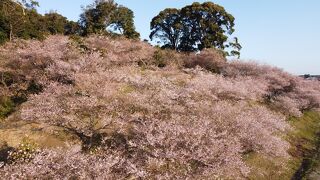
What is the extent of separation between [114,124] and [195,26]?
44.5m

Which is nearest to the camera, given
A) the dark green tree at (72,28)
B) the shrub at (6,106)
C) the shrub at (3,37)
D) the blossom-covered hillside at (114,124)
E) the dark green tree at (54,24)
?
the blossom-covered hillside at (114,124)

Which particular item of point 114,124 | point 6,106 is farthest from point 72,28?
point 114,124

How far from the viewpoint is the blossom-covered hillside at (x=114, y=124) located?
609 inches

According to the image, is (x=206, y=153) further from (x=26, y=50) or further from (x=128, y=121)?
(x=26, y=50)

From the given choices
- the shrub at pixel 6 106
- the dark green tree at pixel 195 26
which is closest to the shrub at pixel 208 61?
the dark green tree at pixel 195 26

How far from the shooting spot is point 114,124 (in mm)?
23000

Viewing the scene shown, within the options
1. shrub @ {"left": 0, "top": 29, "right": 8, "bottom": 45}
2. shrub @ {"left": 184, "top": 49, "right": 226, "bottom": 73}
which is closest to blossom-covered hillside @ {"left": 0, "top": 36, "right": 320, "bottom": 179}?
shrub @ {"left": 0, "top": 29, "right": 8, "bottom": 45}

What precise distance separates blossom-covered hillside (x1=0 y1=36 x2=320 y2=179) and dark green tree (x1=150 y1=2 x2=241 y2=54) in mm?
26603

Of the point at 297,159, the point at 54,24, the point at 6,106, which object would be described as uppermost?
the point at 54,24

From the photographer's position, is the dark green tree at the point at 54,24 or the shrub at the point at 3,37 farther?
the dark green tree at the point at 54,24

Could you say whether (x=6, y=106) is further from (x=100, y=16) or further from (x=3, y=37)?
(x=100, y=16)

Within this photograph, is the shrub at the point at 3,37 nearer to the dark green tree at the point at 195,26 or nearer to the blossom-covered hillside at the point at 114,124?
the blossom-covered hillside at the point at 114,124

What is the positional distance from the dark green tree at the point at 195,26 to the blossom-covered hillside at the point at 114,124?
26.6 m

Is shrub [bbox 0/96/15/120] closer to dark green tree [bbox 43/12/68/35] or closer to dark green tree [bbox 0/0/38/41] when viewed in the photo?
dark green tree [bbox 0/0/38/41]
